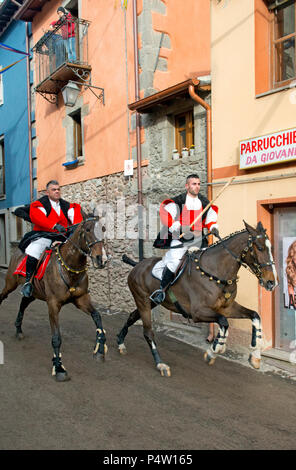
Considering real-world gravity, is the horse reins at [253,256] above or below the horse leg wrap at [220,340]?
above

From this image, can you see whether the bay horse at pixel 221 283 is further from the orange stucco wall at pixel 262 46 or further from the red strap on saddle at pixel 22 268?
the orange stucco wall at pixel 262 46

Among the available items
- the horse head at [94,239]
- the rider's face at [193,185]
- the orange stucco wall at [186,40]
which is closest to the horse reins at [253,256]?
the rider's face at [193,185]

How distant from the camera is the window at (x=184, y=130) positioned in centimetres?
898

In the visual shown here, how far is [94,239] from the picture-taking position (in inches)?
226

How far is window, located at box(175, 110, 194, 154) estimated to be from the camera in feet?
29.5

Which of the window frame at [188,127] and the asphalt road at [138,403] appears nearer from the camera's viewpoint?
the asphalt road at [138,403]

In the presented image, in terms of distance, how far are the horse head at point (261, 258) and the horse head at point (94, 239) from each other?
1931 millimetres

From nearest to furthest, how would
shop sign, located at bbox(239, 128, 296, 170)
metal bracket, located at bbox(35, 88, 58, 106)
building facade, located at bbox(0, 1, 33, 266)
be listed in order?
shop sign, located at bbox(239, 128, 296, 170) → metal bracket, located at bbox(35, 88, 58, 106) → building facade, located at bbox(0, 1, 33, 266)

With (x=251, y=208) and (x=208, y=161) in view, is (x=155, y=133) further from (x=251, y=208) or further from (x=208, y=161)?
(x=251, y=208)

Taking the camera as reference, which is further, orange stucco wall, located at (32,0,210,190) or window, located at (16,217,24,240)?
window, located at (16,217,24,240)

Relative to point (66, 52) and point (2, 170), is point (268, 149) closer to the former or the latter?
point (66, 52)

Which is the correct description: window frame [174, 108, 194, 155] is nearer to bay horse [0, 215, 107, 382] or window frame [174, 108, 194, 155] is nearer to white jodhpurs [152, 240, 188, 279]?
white jodhpurs [152, 240, 188, 279]

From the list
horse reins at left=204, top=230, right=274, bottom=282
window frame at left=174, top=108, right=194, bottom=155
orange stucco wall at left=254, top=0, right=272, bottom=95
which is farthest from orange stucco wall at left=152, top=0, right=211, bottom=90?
horse reins at left=204, top=230, right=274, bottom=282

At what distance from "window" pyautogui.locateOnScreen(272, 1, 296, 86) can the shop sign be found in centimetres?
111
